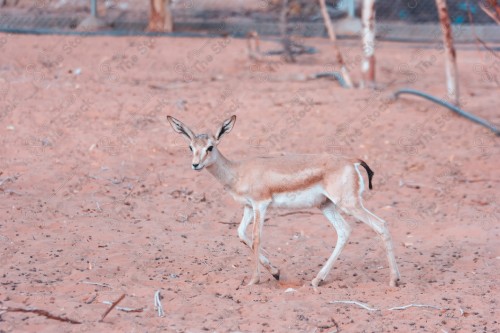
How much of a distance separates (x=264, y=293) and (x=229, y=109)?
22.3 ft

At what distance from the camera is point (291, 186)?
827 centimetres

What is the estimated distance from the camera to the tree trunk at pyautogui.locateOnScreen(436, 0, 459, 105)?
14.2 metres

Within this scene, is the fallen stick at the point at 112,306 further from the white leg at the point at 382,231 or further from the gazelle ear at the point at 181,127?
the white leg at the point at 382,231

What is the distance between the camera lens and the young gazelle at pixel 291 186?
8.20m

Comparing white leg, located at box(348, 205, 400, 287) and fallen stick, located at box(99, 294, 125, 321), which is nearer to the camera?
fallen stick, located at box(99, 294, 125, 321)

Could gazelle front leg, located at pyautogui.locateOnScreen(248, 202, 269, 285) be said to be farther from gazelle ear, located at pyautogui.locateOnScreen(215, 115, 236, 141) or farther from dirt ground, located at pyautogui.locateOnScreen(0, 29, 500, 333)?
gazelle ear, located at pyautogui.locateOnScreen(215, 115, 236, 141)

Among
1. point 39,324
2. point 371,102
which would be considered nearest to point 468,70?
point 371,102

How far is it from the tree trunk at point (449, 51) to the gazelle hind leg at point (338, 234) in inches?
263

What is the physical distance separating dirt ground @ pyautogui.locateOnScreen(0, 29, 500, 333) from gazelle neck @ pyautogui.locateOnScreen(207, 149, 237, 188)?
0.93 metres

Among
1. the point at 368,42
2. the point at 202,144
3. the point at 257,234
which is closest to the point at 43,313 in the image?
the point at 257,234

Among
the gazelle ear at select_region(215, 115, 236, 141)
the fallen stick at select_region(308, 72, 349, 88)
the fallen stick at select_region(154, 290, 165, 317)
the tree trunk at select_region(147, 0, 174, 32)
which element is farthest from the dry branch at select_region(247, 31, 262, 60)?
the fallen stick at select_region(154, 290, 165, 317)

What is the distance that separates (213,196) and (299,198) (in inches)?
124

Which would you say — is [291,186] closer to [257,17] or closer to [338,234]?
[338,234]

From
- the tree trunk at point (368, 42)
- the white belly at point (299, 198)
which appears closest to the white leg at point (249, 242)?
the white belly at point (299, 198)
